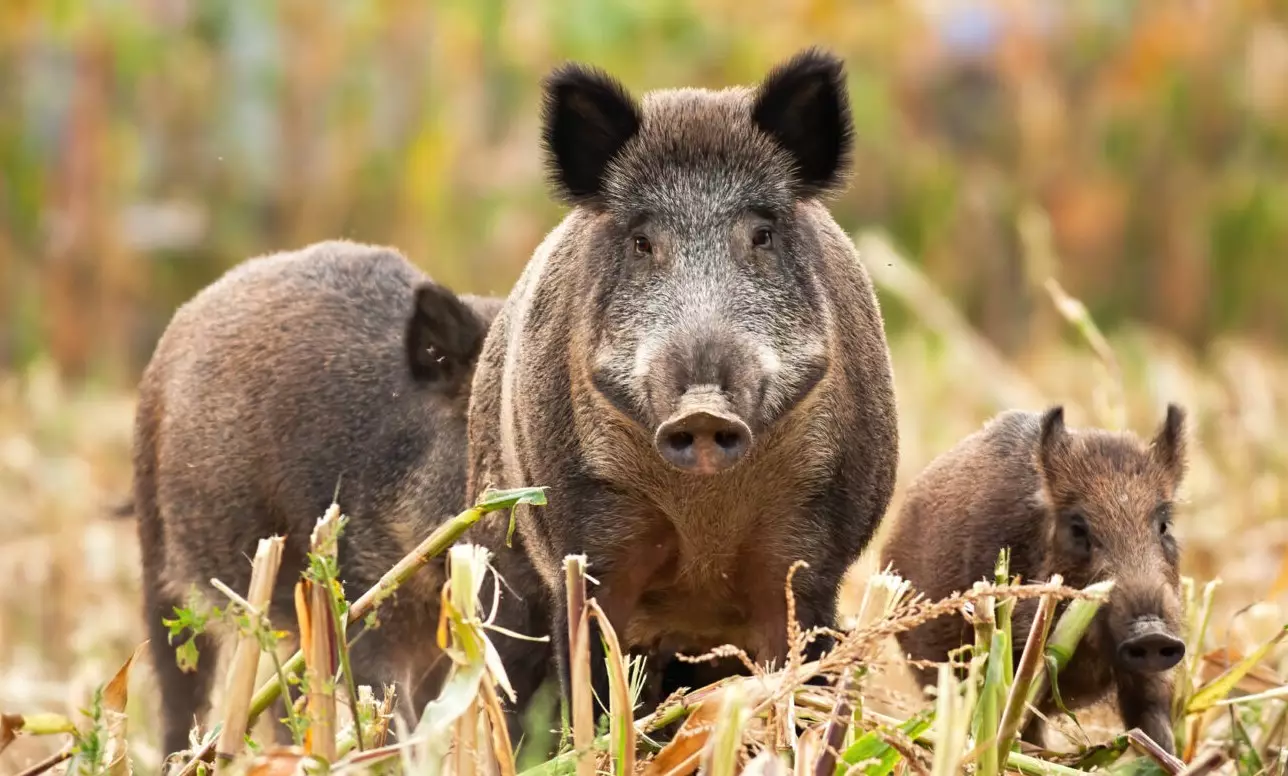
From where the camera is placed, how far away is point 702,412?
405 centimetres

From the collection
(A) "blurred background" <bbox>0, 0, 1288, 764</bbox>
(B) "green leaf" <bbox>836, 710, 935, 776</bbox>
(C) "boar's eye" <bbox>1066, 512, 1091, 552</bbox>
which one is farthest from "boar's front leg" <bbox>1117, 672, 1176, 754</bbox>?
(A) "blurred background" <bbox>0, 0, 1288, 764</bbox>

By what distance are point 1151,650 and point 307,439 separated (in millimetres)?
2784

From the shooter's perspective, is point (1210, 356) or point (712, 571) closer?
point (712, 571)

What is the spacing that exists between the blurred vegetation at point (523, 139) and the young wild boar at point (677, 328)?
8.08 m

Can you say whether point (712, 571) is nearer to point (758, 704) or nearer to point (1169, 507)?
point (758, 704)

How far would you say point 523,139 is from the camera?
44.0 ft

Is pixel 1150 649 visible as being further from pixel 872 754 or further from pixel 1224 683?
pixel 872 754

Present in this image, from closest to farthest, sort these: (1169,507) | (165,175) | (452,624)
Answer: (452,624) → (1169,507) → (165,175)

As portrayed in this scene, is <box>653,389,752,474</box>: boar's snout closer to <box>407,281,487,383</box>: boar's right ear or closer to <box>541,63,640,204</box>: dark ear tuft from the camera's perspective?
<box>541,63,640,204</box>: dark ear tuft

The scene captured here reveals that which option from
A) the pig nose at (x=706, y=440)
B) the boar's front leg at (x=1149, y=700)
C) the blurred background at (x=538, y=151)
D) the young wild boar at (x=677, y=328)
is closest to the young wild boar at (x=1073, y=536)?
the boar's front leg at (x=1149, y=700)

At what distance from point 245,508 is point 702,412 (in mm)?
2745

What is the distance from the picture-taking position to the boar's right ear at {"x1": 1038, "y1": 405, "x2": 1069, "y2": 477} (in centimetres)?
553

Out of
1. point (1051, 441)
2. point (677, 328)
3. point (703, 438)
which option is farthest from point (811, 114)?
point (1051, 441)

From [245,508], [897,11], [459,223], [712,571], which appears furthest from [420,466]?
[897,11]
